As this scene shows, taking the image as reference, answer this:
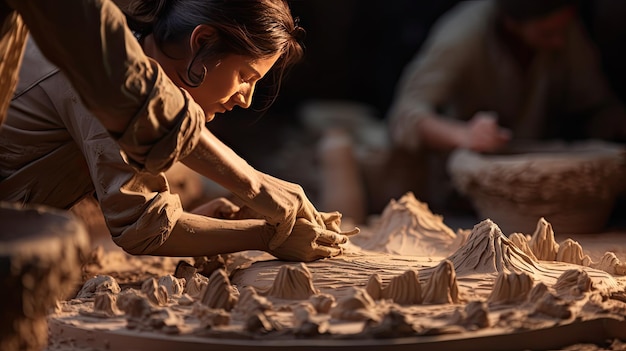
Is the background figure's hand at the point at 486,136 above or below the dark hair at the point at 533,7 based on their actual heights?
below

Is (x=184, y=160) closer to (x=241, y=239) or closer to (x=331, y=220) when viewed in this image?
(x=241, y=239)

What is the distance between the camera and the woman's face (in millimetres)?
Answer: 2137

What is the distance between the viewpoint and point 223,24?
2098 millimetres

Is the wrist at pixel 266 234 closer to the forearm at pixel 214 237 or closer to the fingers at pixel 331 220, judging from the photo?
the forearm at pixel 214 237

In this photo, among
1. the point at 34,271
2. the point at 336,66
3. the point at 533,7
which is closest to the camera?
the point at 34,271

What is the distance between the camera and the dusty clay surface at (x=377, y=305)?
66.4 inches

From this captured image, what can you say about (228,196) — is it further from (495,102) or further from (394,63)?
(394,63)

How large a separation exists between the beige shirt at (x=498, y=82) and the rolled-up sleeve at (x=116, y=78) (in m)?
2.72

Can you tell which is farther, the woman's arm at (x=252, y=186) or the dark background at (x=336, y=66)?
the dark background at (x=336, y=66)

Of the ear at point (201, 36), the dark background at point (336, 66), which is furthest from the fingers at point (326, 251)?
the dark background at point (336, 66)

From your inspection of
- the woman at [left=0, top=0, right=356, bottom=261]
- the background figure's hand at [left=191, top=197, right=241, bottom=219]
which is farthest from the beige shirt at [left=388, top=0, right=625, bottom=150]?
the woman at [left=0, top=0, right=356, bottom=261]

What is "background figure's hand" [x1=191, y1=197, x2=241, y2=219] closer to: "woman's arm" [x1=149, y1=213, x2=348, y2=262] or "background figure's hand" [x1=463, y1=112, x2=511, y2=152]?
"woman's arm" [x1=149, y1=213, x2=348, y2=262]

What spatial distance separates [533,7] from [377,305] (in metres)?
2.60

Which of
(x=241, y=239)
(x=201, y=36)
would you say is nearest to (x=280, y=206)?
(x=241, y=239)
